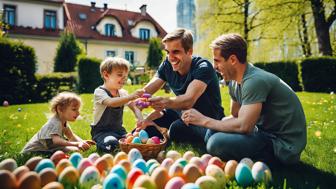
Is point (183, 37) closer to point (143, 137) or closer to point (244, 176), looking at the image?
point (143, 137)

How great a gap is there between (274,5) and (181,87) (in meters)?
16.6

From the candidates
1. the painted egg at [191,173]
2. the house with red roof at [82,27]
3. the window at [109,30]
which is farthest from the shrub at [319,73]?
the window at [109,30]

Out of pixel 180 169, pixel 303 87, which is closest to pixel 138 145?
pixel 180 169

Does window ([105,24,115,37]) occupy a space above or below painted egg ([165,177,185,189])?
above

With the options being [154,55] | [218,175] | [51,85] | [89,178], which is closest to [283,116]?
[218,175]

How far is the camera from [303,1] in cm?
1772

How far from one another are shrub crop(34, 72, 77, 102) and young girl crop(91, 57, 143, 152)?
392 inches

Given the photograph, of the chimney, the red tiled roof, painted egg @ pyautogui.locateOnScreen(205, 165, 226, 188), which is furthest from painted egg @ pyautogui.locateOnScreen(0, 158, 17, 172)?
the chimney

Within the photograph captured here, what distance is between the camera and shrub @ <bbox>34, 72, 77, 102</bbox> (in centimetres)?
1340

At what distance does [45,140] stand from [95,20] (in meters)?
27.5

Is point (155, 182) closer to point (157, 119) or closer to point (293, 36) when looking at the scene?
point (157, 119)

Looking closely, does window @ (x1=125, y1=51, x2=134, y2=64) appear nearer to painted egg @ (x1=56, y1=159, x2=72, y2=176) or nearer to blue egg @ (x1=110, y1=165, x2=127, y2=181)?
painted egg @ (x1=56, y1=159, x2=72, y2=176)

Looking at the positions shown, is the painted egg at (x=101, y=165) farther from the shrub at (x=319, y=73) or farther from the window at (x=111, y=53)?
the window at (x=111, y=53)

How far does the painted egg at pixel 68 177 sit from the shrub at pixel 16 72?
10.9 meters
